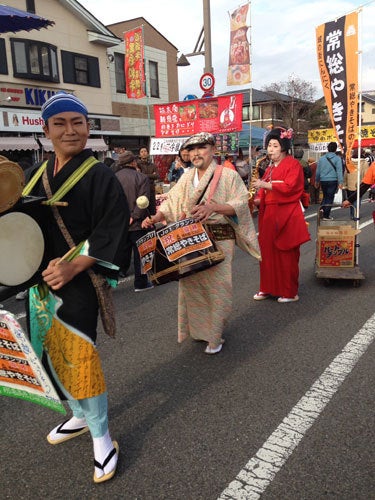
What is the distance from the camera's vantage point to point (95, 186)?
183 centimetres

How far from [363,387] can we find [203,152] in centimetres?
194

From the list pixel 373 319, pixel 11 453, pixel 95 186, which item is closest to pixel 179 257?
pixel 95 186

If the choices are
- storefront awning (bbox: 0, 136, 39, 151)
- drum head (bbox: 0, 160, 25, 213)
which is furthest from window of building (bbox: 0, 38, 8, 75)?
drum head (bbox: 0, 160, 25, 213)

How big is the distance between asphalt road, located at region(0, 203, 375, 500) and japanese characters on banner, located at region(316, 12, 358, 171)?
8.14 ft

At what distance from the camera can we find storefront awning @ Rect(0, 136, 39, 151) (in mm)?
13320

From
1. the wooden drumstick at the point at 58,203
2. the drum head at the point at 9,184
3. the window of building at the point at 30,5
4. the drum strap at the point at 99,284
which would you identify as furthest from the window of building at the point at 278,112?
the drum head at the point at 9,184

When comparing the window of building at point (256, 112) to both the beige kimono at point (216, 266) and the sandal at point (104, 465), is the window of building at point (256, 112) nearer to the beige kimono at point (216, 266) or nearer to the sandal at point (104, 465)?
the beige kimono at point (216, 266)

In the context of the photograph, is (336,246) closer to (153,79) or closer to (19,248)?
(19,248)

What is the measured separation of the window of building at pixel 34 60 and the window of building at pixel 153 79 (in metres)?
5.56

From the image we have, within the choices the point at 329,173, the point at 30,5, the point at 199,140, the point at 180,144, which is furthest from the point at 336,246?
the point at 30,5

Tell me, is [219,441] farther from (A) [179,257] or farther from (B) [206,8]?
(B) [206,8]

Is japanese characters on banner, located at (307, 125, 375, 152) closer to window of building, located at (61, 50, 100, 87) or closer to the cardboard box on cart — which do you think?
window of building, located at (61, 50, 100, 87)

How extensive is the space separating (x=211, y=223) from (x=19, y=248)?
165cm

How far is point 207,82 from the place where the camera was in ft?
34.9
